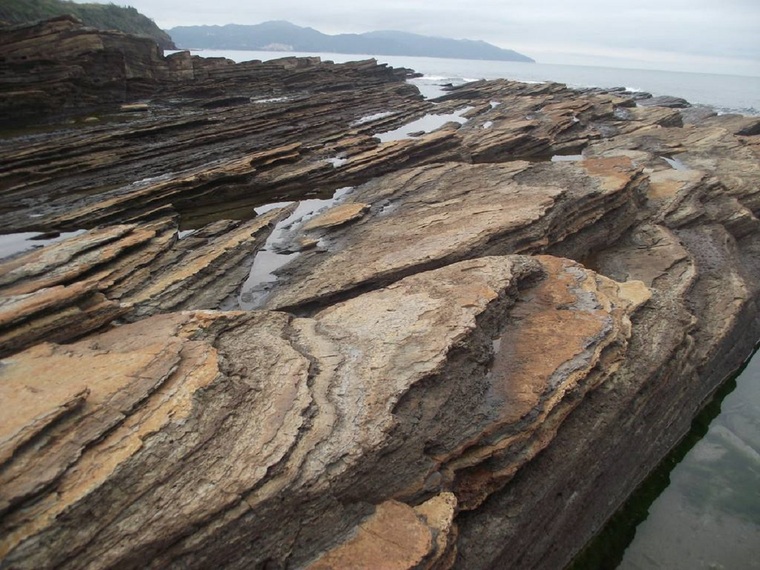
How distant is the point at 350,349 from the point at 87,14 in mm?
113055

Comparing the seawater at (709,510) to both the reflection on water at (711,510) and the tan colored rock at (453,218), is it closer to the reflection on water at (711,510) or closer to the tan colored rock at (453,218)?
the reflection on water at (711,510)

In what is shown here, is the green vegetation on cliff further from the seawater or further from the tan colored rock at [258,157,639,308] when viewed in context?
the seawater

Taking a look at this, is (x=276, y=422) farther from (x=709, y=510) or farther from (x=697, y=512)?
(x=709, y=510)

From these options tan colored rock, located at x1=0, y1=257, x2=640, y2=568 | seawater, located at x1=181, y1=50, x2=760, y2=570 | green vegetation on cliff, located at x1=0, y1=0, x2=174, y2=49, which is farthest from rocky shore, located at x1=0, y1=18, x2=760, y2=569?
green vegetation on cliff, located at x1=0, y1=0, x2=174, y2=49

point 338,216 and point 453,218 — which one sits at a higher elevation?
point 453,218

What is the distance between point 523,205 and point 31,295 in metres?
12.0

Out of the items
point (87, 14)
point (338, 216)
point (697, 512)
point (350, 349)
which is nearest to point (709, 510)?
point (697, 512)

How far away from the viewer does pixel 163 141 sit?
81.3 feet

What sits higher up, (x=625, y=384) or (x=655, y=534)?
(x=625, y=384)

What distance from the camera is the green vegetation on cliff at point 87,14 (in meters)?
64.0

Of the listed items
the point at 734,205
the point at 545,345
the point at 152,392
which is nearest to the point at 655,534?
the point at 545,345

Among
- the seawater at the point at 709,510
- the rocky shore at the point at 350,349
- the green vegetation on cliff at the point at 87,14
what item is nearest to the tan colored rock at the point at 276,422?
the rocky shore at the point at 350,349

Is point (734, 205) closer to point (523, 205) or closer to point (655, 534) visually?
point (523, 205)

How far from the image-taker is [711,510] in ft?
31.4
